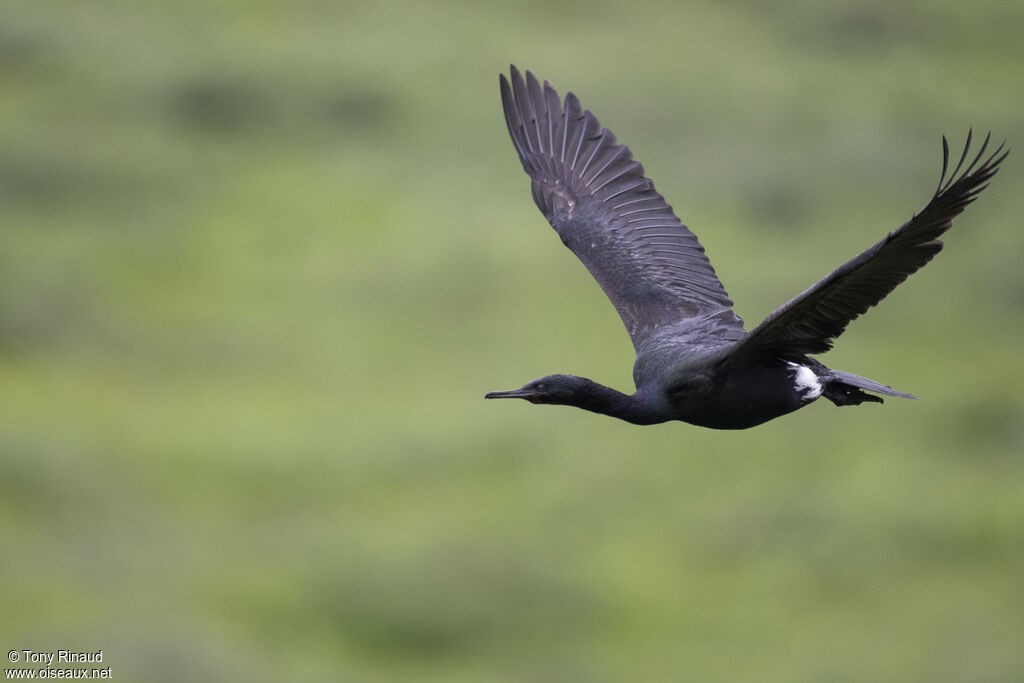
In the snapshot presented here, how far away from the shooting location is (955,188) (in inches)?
257

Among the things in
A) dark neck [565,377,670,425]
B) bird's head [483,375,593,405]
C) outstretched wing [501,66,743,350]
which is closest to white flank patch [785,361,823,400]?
dark neck [565,377,670,425]

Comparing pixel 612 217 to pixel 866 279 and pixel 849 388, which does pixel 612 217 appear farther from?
pixel 866 279

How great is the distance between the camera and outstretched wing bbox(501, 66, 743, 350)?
30.9ft

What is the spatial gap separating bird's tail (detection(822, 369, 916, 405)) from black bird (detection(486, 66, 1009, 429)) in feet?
0.04

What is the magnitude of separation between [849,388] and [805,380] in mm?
A: 650

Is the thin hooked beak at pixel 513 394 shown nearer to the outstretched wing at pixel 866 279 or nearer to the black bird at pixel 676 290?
the black bird at pixel 676 290

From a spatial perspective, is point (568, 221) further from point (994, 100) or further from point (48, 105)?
point (994, 100)

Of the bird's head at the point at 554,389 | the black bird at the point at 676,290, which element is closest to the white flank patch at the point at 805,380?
the black bird at the point at 676,290

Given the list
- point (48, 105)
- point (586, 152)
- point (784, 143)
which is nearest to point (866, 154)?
point (784, 143)

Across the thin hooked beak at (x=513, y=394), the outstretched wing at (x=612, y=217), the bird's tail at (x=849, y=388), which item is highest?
the outstretched wing at (x=612, y=217)

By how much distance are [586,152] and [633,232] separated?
0.80 meters

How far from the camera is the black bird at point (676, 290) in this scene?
704 centimetres

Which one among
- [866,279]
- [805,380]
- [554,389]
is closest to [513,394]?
[554,389]

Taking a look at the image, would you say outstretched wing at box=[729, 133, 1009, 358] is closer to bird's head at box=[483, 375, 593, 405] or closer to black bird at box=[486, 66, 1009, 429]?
black bird at box=[486, 66, 1009, 429]
